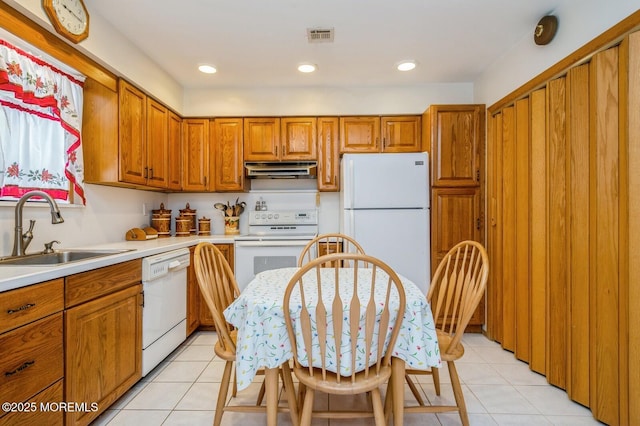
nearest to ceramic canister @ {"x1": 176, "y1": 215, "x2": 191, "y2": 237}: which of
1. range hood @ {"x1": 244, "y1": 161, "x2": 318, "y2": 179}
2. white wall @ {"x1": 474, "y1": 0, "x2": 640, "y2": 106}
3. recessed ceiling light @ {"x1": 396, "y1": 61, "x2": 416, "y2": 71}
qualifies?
range hood @ {"x1": 244, "y1": 161, "x2": 318, "y2": 179}

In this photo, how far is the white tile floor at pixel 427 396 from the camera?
1.65m

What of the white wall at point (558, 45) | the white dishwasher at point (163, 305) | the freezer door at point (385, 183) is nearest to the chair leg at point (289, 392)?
the white dishwasher at point (163, 305)

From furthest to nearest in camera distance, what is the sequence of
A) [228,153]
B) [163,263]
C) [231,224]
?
[231,224] → [228,153] → [163,263]

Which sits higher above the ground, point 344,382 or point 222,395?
point 344,382

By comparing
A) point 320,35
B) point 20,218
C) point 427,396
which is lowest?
point 427,396

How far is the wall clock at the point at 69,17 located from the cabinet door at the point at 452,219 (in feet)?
9.12

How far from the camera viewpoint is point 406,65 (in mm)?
2742

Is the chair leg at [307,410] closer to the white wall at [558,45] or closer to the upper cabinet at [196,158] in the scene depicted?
the white wall at [558,45]

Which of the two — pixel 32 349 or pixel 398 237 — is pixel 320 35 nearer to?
pixel 398 237

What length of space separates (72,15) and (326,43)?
1.60 meters

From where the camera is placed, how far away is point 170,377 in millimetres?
2084

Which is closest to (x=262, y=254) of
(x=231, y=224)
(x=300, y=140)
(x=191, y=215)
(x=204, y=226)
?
(x=231, y=224)

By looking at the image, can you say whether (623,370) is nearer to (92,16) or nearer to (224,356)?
(224,356)

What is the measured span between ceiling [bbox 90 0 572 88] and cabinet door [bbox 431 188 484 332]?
3.85ft
